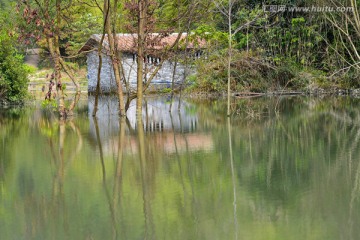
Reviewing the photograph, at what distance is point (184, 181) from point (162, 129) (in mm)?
7814

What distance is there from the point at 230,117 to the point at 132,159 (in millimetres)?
8849

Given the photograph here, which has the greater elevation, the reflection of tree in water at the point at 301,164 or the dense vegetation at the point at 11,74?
the dense vegetation at the point at 11,74

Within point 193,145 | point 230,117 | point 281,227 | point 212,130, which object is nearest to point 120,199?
point 281,227

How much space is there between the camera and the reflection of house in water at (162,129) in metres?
13.6

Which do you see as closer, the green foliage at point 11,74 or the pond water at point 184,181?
the pond water at point 184,181

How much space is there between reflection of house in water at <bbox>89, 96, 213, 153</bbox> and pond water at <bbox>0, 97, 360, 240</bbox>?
0.06m

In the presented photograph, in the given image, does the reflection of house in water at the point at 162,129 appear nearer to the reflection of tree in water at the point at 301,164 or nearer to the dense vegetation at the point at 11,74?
the reflection of tree in water at the point at 301,164

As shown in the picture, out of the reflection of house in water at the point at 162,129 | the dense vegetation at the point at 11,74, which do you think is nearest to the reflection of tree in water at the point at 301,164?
the reflection of house in water at the point at 162,129

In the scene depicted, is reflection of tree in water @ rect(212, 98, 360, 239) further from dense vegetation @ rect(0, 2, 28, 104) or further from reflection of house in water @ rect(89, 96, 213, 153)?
dense vegetation @ rect(0, 2, 28, 104)

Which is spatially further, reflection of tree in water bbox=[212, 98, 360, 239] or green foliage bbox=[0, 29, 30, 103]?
green foliage bbox=[0, 29, 30, 103]

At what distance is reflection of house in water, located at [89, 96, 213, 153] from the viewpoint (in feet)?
44.7

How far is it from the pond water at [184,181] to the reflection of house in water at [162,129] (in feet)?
0.19

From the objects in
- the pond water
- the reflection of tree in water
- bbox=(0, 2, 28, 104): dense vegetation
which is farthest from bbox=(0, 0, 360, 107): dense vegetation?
the pond water

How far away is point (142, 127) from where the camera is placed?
17641mm
